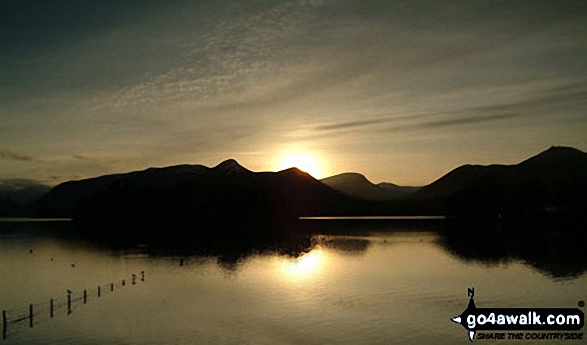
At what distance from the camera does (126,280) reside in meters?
93.9

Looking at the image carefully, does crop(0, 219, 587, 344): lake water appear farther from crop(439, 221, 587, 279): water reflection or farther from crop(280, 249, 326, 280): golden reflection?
crop(439, 221, 587, 279): water reflection

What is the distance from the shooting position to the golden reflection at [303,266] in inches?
3841

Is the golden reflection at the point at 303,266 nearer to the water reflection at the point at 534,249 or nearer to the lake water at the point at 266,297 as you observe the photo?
the lake water at the point at 266,297

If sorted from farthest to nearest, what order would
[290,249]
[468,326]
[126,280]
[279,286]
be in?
[290,249], [126,280], [279,286], [468,326]

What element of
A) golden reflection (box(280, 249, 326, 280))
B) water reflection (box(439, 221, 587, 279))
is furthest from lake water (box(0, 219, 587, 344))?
water reflection (box(439, 221, 587, 279))

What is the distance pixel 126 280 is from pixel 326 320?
48.1 m

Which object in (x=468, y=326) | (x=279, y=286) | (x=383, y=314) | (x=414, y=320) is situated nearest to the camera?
(x=468, y=326)

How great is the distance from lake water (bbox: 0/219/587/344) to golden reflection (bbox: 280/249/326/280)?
23cm

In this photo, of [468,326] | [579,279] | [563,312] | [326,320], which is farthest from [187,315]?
[579,279]

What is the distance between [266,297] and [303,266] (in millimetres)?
34696

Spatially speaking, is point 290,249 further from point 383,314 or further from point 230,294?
point 383,314

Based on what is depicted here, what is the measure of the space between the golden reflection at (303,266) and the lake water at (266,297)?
0.23 metres

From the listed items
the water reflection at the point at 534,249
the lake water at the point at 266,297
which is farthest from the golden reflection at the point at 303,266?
the water reflection at the point at 534,249

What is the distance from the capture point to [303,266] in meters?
110
